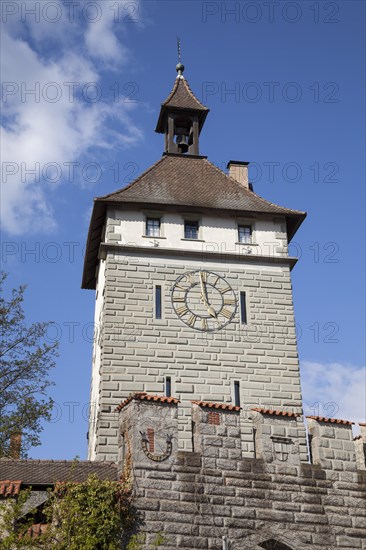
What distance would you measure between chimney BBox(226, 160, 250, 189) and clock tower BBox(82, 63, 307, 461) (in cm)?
105

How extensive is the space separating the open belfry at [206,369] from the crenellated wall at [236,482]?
0.03m

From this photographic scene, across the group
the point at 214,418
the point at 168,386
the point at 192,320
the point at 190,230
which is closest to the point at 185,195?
the point at 190,230

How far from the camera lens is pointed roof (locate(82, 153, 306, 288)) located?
2686 centimetres

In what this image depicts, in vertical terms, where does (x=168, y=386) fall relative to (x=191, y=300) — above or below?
below

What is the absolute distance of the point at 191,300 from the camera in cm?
2525

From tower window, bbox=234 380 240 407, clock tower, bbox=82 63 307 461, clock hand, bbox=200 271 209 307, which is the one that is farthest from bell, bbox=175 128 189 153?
tower window, bbox=234 380 240 407

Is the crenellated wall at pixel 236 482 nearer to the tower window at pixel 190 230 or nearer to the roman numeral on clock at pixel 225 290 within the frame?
the roman numeral on clock at pixel 225 290

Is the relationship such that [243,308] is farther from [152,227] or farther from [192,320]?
[152,227]

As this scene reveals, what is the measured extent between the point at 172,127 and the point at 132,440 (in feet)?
57.8

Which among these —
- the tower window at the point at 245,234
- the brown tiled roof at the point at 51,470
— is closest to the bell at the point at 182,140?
the tower window at the point at 245,234

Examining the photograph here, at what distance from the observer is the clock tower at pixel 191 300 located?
78.0 ft

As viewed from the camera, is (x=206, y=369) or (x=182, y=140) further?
(x=182, y=140)

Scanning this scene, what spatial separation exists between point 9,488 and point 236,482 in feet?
13.9

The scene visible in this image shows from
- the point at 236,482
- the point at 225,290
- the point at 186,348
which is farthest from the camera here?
the point at 225,290
